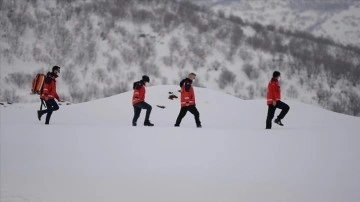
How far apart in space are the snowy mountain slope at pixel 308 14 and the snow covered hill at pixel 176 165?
219 feet


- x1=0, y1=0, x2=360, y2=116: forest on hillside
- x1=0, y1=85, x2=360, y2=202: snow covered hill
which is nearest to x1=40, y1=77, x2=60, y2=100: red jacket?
x1=0, y1=85, x2=360, y2=202: snow covered hill

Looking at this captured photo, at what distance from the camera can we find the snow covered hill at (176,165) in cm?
461

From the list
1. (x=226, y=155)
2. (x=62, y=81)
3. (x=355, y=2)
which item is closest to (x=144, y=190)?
(x=226, y=155)

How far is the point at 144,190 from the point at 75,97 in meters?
28.2

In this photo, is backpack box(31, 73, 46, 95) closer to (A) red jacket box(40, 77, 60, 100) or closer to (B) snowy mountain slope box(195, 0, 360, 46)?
(A) red jacket box(40, 77, 60, 100)

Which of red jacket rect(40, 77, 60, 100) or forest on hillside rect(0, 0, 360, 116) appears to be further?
forest on hillside rect(0, 0, 360, 116)

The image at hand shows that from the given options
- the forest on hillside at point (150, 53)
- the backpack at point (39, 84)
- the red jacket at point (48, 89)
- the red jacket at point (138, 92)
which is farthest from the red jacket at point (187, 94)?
the forest on hillside at point (150, 53)

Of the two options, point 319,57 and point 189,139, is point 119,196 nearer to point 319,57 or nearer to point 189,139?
point 189,139

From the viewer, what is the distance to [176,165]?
18.2 feet

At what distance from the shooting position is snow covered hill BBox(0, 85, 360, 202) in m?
4.61

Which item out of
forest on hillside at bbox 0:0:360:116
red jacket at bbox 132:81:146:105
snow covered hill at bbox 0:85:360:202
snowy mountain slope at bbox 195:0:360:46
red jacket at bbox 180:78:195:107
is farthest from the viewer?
snowy mountain slope at bbox 195:0:360:46

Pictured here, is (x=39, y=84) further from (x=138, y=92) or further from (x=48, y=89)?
(x=138, y=92)

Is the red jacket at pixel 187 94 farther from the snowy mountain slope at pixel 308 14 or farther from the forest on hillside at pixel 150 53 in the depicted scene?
the snowy mountain slope at pixel 308 14

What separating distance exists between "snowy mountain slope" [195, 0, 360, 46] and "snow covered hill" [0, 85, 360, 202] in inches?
2629
